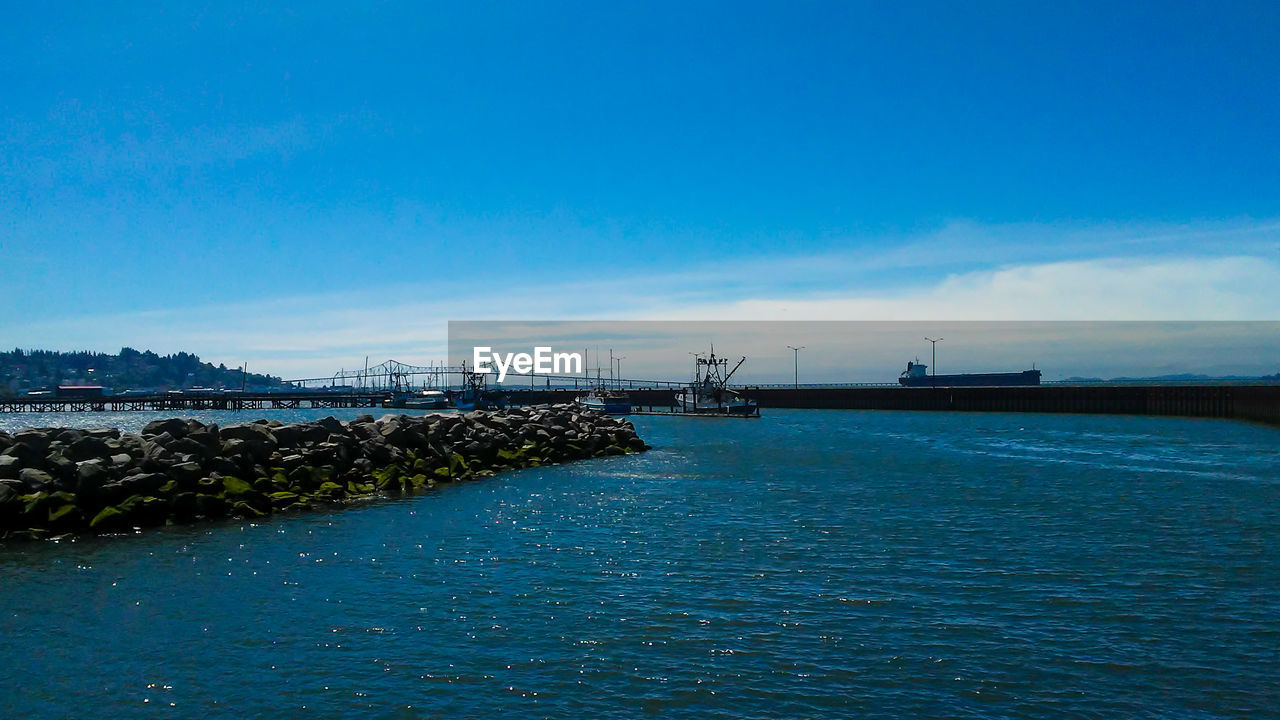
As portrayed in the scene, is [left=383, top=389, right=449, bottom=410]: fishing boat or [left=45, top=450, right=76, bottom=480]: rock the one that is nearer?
[left=45, top=450, right=76, bottom=480]: rock

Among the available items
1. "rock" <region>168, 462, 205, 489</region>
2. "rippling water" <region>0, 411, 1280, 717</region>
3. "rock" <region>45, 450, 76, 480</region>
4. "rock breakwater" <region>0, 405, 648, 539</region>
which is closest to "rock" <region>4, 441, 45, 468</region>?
"rock breakwater" <region>0, 405, 648, 539</region>

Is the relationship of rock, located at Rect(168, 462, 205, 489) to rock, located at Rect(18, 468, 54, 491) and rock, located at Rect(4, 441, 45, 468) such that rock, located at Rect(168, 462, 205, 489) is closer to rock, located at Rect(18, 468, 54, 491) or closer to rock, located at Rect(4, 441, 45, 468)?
rock, located at Rect(18, 468, 54, 491)

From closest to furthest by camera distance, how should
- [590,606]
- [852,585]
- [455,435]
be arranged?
[590,606] < [852,585] < [455,435]

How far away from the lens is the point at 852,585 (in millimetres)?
17875

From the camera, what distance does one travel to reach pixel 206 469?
29297mm

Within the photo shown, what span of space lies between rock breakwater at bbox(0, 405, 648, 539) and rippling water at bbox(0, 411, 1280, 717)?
5.79 ft

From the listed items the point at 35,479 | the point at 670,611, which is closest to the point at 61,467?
the point at 35,479

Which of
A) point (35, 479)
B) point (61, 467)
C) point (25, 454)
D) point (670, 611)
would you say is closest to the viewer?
point (670, 611)

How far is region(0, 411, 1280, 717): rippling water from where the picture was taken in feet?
38.7

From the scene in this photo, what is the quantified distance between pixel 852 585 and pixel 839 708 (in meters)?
6.86

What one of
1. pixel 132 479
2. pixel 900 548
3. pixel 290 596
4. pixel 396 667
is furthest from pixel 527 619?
pixel 132 479

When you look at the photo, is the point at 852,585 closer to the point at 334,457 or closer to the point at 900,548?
the point at 900,548

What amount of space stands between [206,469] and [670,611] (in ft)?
65.6

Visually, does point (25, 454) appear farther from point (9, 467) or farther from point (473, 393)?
point (473, 393)
